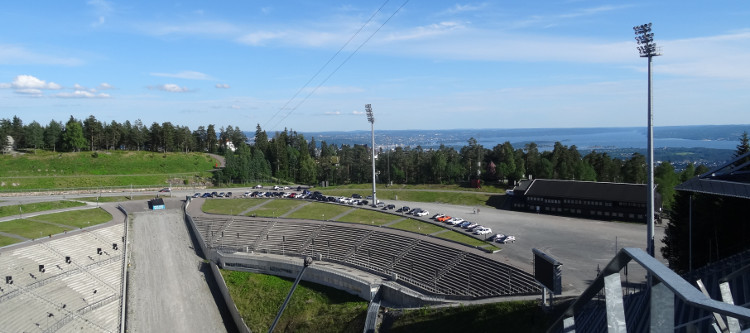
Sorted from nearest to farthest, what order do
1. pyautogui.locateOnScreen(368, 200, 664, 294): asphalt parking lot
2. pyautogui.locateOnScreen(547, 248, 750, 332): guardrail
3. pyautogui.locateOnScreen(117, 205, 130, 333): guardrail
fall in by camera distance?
pyautogui.locateOnScreen(547, 248, 750, 332): guardrail < pyautogui.locateOnScreen(368, 200, 664, 294): asphalt parking lot < pyautogui.locateOnScreen(117, 205, 130, 333): guardrail

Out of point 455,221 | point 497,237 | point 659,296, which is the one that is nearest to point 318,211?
point 455,221

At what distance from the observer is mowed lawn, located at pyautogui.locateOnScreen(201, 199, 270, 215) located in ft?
171

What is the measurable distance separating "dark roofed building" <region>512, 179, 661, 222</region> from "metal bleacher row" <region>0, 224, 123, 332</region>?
133ft

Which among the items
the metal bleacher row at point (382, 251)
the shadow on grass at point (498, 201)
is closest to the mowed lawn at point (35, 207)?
the metal bleacher row at point (382, 251)

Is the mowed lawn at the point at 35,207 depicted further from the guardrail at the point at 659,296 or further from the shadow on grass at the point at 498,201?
the guardrail at the point at 659,296

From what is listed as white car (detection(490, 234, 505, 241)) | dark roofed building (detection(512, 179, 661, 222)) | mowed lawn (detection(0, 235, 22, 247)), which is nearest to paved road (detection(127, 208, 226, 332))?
mowed lawn (detection(0, 235, 22, 247))

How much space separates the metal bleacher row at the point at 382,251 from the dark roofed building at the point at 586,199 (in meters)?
17.2

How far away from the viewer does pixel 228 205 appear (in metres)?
55.0

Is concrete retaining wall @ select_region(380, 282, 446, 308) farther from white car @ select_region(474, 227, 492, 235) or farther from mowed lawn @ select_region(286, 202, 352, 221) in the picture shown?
mowed lawn @ select_region(286, 202, 352, 221)

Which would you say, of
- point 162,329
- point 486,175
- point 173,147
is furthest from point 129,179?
point 486,175

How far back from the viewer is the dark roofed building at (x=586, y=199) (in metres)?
41.6

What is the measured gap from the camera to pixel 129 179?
69.6m

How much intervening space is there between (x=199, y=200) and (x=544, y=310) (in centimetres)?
5008

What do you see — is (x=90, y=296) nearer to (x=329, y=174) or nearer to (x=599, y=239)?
Result: (x=599, y=239)
